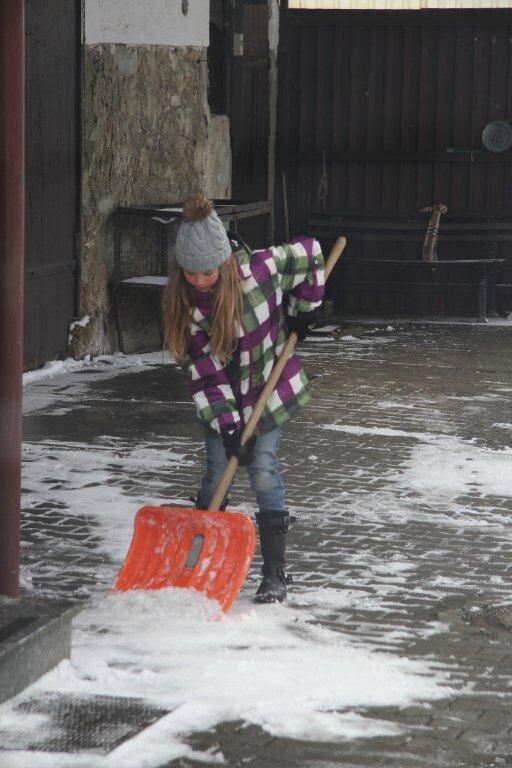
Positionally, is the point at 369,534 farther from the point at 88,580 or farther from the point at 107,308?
the point at 107,308

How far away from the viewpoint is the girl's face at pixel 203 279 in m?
5.45

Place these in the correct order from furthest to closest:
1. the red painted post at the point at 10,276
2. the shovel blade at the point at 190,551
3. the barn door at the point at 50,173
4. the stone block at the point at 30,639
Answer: the barn door at the point at 50,173 < the shovel blade at the point at 190,551 < the red painted post at the point at 10,276 < the stone block at the point at 30,639

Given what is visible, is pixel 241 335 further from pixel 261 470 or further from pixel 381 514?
pixel 381 514

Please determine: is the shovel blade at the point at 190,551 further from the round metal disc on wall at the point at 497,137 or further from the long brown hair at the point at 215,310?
the round metal disc on wall at the point at 497,137

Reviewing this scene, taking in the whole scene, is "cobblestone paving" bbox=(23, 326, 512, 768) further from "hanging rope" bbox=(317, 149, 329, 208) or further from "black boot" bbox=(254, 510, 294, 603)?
"hanging rope" bbox=(317, 149, 329, 208)

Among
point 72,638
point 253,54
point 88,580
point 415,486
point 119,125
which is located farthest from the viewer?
point 253,54

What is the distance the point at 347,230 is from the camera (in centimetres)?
1597

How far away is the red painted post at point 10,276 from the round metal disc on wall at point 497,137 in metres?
11.3

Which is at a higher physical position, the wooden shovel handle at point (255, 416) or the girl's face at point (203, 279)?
the girl's face at point (203, 279)

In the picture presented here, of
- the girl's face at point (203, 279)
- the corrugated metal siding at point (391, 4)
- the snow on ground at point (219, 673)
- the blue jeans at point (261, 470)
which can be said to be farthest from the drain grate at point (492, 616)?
the corrugated metal siding at point (391, 4)

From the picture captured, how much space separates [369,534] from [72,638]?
210 centimetres

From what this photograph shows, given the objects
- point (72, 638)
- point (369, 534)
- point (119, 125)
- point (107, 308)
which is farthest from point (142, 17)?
point (72, 638)

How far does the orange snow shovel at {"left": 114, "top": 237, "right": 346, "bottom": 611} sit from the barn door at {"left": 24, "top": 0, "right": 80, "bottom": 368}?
5545 mm

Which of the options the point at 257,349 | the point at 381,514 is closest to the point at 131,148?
the point at 381,514
